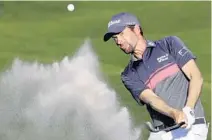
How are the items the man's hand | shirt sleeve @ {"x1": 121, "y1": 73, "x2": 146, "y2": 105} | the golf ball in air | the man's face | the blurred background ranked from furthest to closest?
the golf ball in air → the blurred background → shirt sleeve @ {"x1": 121, "y1": 73, "x2": 146, "y2": 105} → the man's face → the man's hand

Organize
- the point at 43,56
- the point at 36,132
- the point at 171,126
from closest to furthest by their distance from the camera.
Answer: the point at 171,126, the point at 36,132, the point at 43,56

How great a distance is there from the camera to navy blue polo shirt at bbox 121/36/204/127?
3.21 m

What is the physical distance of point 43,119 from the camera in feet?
23.6

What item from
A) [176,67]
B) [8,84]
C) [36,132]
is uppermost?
[176,67]

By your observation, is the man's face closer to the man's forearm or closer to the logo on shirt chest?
the logo on shirt chest

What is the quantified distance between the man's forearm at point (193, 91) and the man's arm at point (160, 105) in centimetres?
7

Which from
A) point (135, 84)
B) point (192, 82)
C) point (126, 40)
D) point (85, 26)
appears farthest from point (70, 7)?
point (192, 82)

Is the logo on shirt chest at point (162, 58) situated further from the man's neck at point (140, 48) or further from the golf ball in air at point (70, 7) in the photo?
the golf ball in air at point (70, 7)

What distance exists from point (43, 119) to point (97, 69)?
946mm

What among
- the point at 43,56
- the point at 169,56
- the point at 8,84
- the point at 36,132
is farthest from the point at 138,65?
the point at 43,56

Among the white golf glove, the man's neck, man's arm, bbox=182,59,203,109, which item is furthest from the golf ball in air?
the white golf glove

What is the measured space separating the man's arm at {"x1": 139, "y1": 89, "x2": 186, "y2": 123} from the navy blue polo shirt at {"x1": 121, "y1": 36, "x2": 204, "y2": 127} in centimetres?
3

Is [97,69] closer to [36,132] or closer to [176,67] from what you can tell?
[36,132]

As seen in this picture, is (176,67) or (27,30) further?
(27,30)
